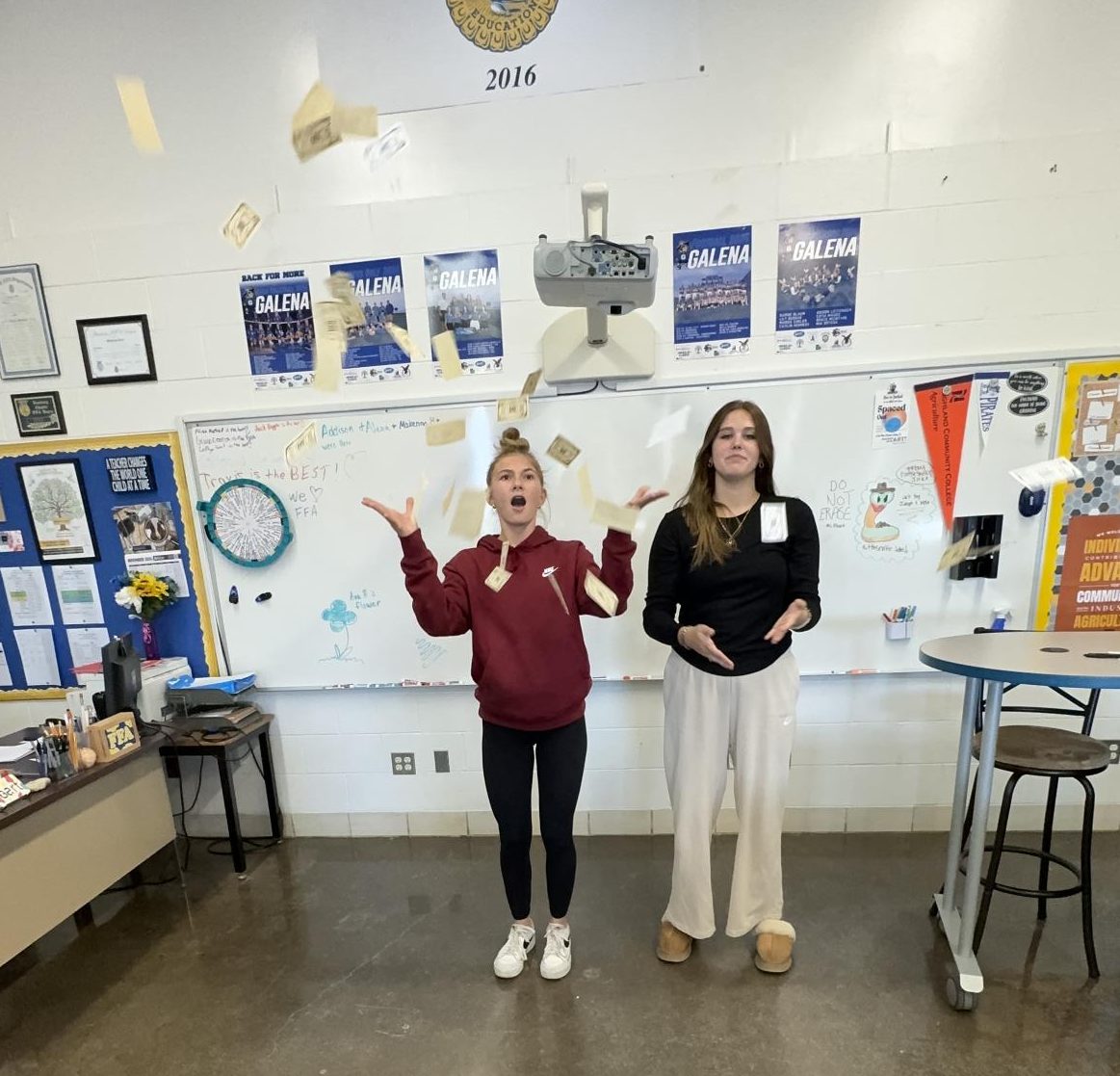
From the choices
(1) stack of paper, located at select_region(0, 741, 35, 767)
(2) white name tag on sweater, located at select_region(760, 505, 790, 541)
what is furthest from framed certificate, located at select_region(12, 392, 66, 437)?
(2) white name tag on sweater, located at select_region(760, 505, 790, 541)

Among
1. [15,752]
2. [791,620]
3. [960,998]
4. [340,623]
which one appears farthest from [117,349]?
[960,998]

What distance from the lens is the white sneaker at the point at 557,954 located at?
1800mm

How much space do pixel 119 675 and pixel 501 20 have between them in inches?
103

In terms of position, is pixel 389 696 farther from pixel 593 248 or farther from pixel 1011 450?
pixel 1011 450

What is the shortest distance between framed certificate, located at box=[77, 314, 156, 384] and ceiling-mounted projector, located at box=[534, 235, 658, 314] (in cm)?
170

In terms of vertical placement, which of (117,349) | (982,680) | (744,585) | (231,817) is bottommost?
(231,817)

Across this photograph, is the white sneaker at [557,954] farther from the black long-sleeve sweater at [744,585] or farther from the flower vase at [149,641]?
the flower vase at [149,641]

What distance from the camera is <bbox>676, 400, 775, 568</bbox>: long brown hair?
1.66 m

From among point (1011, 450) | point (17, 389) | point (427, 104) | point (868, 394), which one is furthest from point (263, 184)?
point (1011, 450)

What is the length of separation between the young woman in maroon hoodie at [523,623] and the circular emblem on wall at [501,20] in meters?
1.48

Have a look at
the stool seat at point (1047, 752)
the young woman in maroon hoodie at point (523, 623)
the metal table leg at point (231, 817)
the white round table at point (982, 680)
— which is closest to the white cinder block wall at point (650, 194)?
the metal table leg at point (231, 817)

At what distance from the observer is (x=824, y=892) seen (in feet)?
7.03

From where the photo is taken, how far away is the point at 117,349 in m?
2.35

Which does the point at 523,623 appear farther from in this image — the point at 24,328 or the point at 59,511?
the point at 24,328
